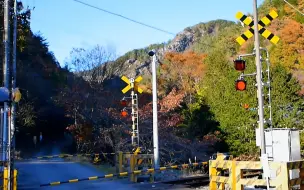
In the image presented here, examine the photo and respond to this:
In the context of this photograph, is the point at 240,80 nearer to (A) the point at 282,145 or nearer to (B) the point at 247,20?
(B) the point at 247,20

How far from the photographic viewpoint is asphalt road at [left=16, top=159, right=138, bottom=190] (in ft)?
41.3

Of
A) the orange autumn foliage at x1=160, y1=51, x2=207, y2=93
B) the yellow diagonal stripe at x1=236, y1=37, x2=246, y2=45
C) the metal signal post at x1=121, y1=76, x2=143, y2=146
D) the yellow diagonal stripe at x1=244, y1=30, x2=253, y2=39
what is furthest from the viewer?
the orange autumn foliage at x1=160, y1=51, x2=207, y2=93

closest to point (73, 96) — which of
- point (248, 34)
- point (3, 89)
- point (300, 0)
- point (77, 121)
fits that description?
point (77, 121)

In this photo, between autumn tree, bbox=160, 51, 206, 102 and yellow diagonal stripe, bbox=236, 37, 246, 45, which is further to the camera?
autumn tree, bbox=160, 51, 206, 102

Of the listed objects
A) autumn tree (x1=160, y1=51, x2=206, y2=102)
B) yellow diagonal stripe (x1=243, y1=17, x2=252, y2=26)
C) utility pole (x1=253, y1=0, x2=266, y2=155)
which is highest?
autumn tree (x1=160, y1=51, x2=206, y2=102)

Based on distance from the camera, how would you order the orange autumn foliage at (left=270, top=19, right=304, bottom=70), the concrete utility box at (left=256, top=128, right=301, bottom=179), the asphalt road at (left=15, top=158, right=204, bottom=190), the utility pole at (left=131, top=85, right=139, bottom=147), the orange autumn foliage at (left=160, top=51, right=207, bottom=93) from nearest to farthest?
the concrete utility box at (left=256, top=128, right=301, bottom=179), the asphalt road at (left=15, top=158, right=204, bottom=190), the utility pole at (left=131, top=85, right=139, bottom=147), the orange autumn foliage at (left=270, top=19, right=304, bottom=70), the orange autumn foliage at (left=160, top=51, right=207, bottom=93)

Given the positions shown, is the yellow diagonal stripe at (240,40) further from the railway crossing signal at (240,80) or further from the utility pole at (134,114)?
the utility pole at (134,114)

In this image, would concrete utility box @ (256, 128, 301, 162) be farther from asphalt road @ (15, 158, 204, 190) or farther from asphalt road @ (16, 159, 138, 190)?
asphalt road @ (16, 159, 138, 190)

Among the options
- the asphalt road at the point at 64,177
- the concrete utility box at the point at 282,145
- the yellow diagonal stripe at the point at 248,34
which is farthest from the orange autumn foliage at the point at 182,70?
the yellow diagonal stripe at the point at 248,34

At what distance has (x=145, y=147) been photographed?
19266 millimetres

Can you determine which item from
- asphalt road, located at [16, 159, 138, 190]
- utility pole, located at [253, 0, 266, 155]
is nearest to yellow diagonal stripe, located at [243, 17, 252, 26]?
utility pole, located at [253, 0, 266, 155]

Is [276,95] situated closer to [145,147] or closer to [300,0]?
[145,147]

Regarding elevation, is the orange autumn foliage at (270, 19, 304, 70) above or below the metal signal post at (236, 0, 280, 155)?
above

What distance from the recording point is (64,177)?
50.1ft
